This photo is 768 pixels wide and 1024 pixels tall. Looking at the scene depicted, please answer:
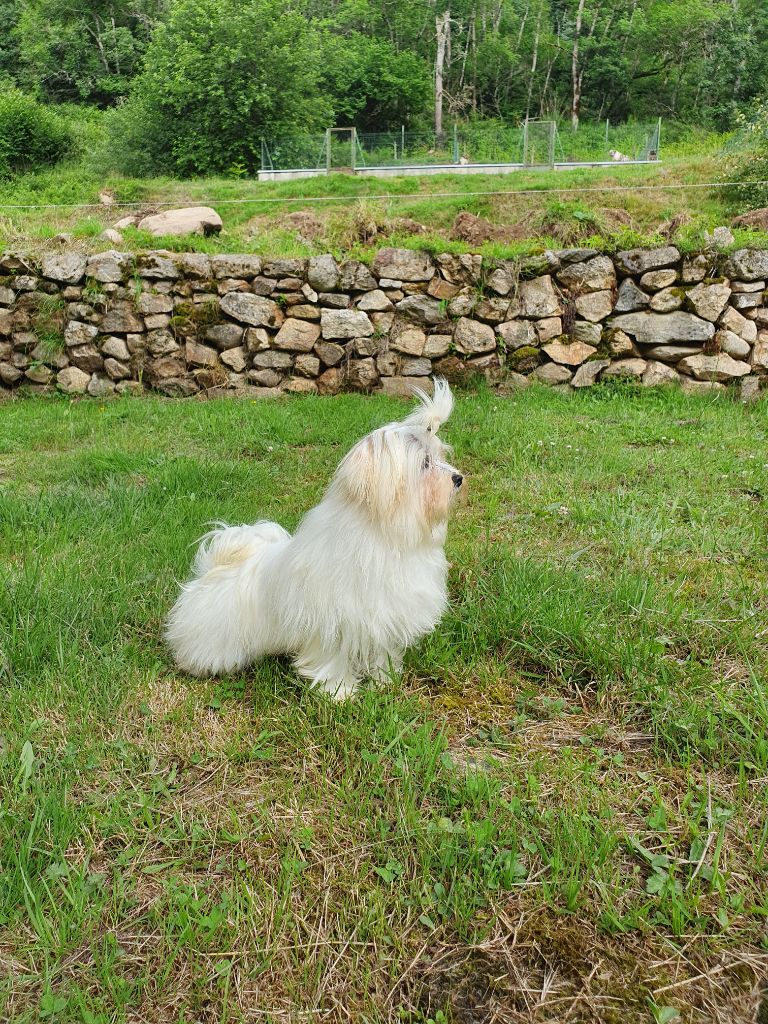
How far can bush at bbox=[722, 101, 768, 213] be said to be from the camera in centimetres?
871

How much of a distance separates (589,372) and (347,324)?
2942mm

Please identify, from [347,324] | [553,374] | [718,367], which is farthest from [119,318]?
[718,367]

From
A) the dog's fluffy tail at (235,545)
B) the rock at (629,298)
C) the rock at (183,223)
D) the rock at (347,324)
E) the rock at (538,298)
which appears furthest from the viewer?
the rock at (183,223)

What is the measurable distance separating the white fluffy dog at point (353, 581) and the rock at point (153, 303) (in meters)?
6.35

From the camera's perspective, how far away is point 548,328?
7.47m

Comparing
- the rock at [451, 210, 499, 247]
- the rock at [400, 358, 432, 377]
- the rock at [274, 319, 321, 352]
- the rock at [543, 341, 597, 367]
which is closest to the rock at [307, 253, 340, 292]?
the rock at [274, 319, 321, 352]

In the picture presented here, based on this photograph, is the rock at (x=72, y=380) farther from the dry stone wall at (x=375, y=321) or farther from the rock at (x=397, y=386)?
the rock at (x=397, y=386)

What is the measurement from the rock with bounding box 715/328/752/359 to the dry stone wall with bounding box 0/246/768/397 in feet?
0.05

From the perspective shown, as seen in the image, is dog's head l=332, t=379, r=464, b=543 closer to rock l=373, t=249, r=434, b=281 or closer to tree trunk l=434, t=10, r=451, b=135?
rock l=373, t=249, r=434, b=281

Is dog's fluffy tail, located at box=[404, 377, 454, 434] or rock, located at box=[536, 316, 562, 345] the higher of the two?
dog's fluffy tail, located at box=[404, 377, 454, 434]

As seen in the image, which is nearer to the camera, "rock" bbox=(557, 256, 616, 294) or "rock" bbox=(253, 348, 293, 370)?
"rock" bbox=(557, 256, 616, 294)

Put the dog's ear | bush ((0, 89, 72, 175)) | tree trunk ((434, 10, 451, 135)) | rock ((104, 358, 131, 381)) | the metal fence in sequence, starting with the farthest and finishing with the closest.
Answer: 1. tree trunk ((434, 10, 451, 135))
2. bush ((0, 89, 72, 175))
3. the metal fence
4. rock ((104, 358, 131, 381))
5. the dog's ear

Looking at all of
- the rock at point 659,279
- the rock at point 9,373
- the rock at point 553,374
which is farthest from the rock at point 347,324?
the rock at point 9,373

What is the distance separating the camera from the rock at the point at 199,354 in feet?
25.9
